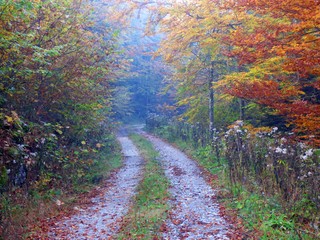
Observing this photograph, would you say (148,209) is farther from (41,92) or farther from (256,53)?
(256,53)

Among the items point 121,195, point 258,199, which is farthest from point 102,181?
point 258,199

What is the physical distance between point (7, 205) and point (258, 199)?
552cm

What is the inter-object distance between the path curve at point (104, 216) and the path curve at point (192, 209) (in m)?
1.22

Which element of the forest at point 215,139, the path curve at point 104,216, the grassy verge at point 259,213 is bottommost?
the path curve at point 104,216

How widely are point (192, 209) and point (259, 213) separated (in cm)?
178

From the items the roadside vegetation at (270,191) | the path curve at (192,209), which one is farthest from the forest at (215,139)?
the path curve at (192,209)

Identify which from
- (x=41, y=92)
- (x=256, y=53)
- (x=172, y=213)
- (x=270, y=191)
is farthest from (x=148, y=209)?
(x=256, y=53)

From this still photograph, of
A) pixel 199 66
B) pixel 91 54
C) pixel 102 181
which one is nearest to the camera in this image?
pixel 91 54

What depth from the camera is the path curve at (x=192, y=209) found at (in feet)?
21.6

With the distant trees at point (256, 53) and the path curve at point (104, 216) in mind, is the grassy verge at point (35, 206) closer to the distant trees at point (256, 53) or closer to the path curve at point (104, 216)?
the path curve at point (104, 216)

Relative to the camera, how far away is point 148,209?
8.11 metres

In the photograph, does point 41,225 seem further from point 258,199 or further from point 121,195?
point 258,199

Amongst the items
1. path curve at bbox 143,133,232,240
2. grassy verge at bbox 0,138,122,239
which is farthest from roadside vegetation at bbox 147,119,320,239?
grassy verge at bbox 0,138,122,239

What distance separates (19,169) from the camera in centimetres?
792
